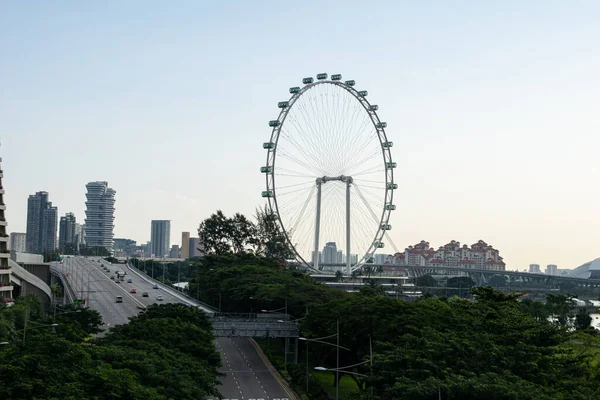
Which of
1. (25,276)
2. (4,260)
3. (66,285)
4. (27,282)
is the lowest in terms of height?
(66,285)

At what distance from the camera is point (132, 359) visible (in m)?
47.4

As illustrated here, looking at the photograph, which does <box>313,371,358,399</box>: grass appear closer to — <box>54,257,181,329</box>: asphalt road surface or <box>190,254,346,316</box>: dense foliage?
<box>190,254,346,316</box>: dense foliage

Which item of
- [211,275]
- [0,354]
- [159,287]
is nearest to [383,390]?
[0,354]

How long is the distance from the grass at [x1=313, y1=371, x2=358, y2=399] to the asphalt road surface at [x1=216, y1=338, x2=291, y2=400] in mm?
5014

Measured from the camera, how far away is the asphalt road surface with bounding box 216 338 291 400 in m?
68.3

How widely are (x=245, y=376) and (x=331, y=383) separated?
29.5 ft

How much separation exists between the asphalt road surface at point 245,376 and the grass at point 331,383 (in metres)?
5.01

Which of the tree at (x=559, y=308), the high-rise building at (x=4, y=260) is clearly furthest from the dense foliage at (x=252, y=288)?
the tree at (x=559, y=308)

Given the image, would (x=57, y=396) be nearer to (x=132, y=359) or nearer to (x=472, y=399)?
(x=132, y=359)

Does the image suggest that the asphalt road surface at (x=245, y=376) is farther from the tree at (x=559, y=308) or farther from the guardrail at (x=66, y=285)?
the tree at (x=559, y=308)

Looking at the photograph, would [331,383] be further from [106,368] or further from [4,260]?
[4,260]

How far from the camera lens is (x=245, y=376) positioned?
76.5 m

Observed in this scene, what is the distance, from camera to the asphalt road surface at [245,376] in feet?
224

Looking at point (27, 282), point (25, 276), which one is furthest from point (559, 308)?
point (25, 276)
